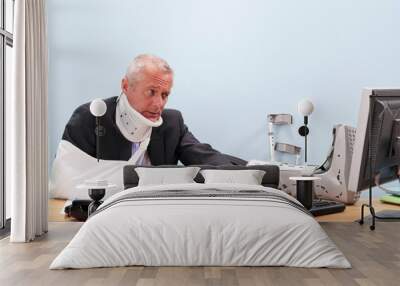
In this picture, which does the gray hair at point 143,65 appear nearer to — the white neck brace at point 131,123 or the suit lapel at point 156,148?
the white neck brace at point 131,123

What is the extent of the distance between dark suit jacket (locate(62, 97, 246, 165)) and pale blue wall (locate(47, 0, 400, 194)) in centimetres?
11

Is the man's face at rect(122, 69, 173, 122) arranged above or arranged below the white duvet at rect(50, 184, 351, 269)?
above

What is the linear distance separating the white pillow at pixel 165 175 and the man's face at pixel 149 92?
1.21 metres

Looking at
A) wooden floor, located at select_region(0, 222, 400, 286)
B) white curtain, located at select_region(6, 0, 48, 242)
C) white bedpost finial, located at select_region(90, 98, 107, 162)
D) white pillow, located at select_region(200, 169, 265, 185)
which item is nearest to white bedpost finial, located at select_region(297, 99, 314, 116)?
white pillow, located at select_region(200, 169, 265, 185)

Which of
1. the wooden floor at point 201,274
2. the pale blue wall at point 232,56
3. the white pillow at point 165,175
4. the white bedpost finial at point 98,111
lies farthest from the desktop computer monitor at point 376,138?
the white bedpost finial at point 98,111

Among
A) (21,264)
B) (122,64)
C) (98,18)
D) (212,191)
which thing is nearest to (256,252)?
(212,191)

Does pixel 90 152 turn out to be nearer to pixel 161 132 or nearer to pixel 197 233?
pixel 161 132

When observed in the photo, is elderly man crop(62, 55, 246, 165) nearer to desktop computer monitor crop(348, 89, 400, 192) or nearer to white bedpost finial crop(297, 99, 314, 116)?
white bedpost finial crop(297, 99, 314, 116)

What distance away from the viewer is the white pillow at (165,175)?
5913 mm

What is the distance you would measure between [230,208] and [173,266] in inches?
22.5

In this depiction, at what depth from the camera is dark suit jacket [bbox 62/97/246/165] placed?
7.12 m

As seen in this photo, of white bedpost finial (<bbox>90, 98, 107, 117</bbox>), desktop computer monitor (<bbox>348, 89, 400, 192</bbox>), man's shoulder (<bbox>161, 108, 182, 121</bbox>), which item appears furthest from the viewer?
man's shoulder (<bbox>161, 108, 182, 121</bbox>)

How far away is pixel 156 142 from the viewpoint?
7168 mm

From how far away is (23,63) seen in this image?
15.9 ft
